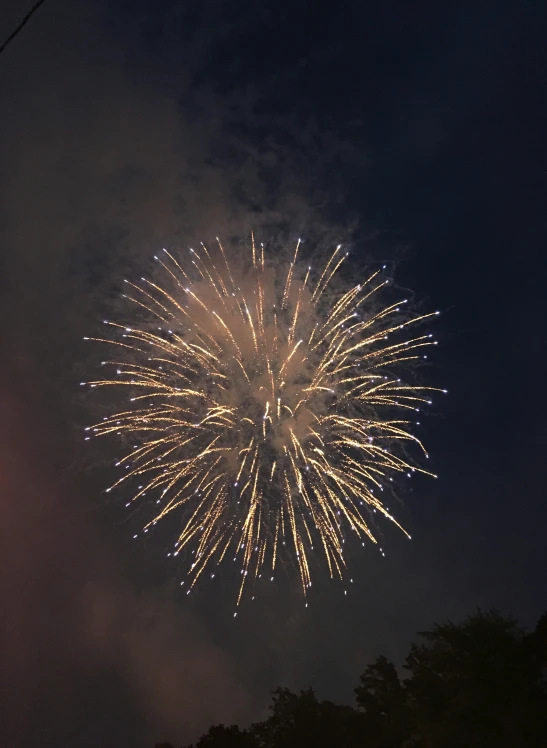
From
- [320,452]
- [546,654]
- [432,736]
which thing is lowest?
[432,736]

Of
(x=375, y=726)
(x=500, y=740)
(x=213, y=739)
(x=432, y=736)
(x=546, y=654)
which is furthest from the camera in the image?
(x=213, y=739)

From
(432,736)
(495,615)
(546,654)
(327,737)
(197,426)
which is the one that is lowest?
(327,737)

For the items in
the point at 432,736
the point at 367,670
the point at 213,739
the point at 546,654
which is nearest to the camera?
the point at 546,654

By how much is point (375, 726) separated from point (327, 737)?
5.63 meters

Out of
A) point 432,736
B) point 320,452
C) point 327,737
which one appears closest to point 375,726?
point 327,737

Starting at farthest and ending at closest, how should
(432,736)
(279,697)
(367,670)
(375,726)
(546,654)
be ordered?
(279,697) < (367,670) < (375,726) < (432,736) < (546,654)

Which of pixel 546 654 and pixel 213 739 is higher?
pixel 546 654

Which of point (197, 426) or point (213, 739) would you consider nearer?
point (197, 426)

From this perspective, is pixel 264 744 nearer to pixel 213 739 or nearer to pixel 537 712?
pixel 213 739

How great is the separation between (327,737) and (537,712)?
745 inches

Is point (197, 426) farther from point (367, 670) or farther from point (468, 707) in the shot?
point (367, 670)

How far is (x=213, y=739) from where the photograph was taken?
36969 mm

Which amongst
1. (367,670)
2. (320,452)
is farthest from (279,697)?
(320,452)

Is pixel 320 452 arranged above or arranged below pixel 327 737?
above
